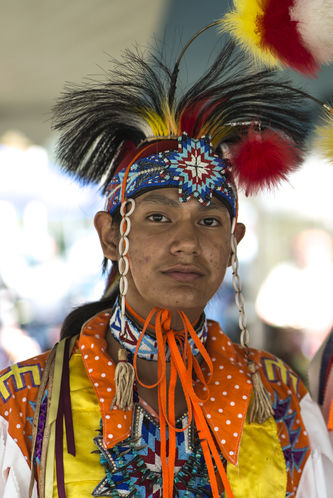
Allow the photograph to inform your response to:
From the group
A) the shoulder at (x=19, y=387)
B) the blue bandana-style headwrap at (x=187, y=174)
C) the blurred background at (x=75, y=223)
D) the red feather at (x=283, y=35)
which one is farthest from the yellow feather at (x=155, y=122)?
the blurred background at (x=75, y=223)

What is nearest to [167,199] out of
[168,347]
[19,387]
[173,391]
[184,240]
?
[184,240]

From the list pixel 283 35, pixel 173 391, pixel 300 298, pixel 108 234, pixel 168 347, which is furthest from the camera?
pixel 300 298

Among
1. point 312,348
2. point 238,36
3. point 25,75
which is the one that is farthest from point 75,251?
point 238,36

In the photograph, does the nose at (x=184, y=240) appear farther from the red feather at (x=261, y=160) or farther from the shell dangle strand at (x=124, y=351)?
the red feather at (x=261, y=160)

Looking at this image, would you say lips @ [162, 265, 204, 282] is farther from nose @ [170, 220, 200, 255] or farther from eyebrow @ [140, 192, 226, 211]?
eyebrow @ [140, 192, 226, 211]

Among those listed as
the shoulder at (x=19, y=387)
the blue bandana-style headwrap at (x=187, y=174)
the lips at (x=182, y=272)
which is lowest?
the shoulder at (x=19, y=387)

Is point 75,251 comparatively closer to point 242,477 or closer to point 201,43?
point 201,43

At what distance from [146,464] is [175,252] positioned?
58 centimetres

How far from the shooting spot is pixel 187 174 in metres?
1.69

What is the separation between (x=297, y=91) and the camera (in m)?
1.71

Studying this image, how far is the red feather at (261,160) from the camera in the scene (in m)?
1.78

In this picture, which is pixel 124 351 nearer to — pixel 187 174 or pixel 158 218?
pixel 158 218

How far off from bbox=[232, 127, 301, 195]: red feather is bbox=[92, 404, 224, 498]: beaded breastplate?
75 centimetres

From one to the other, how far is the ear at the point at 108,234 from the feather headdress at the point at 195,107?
23cm
